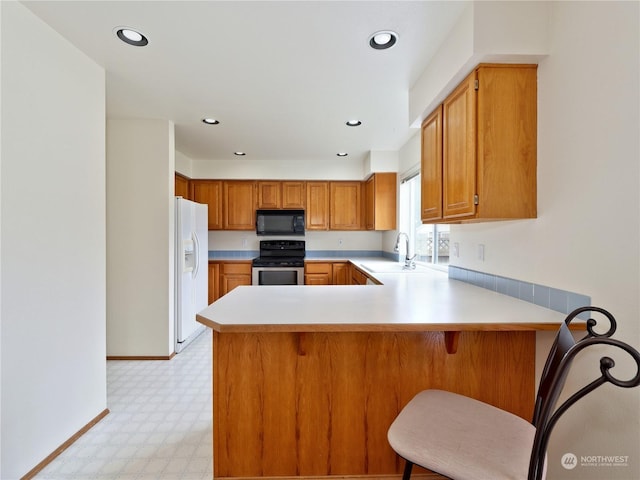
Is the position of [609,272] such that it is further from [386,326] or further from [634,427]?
[386,326]

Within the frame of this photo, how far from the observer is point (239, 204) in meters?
4.77

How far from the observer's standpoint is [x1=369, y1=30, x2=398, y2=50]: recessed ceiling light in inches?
67.0

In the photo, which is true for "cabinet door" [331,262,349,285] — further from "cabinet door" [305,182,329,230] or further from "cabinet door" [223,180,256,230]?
"cabinet door" [223,180,256,230]

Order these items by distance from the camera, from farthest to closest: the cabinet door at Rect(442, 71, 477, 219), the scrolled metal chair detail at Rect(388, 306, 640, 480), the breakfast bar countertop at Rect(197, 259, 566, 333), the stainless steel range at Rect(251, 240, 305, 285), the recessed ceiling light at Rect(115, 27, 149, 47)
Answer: the stainless steel range at Rect(251, 240, 305, 285)
the recessed ceiling light at Rect(115, 27, 149, 47)
the cabinet door at Rect(442, 71, 477, 219)
the breakfast bar countertop at Rect(197, 259, 566, 333)
the scrolled metal chair detail at Rect(388, 306, 640, 480)

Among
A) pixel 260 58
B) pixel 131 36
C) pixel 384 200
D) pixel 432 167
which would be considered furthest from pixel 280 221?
pixel 131 36

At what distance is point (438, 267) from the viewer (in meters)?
3.06

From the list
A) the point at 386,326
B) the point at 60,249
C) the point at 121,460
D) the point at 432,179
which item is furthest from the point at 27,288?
the point at 432,179

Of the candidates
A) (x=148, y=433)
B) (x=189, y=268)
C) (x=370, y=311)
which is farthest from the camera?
(x=189, y=268)

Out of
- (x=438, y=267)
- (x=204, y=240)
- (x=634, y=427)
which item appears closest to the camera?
(x=634, y=427)

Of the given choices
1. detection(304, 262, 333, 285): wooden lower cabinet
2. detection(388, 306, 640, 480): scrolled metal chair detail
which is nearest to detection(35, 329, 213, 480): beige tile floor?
detection(388, 306, 640, 480): scrolled metal chair detail

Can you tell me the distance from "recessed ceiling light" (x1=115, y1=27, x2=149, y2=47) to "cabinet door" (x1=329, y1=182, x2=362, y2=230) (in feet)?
10.8

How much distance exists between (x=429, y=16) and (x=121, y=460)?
110 inches

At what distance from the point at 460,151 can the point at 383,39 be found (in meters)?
0.76
